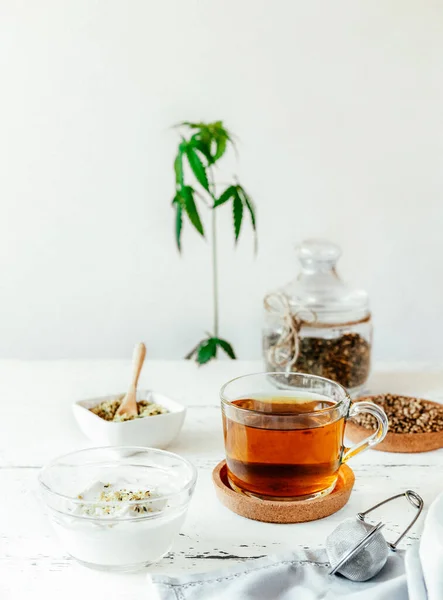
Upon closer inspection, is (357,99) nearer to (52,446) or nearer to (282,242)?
(282,242)

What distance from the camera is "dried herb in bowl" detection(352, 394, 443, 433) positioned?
118 centimetres

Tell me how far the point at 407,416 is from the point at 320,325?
26 centimetres

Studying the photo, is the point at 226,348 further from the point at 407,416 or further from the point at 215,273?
the point at 407,416

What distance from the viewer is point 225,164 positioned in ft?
6.68

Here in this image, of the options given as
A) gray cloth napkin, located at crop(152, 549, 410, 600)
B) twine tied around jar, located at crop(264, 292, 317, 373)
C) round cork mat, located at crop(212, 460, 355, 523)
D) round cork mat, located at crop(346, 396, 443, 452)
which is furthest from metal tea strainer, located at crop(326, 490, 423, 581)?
twine tied around jar, located at crop(264, 292, 317, 373)

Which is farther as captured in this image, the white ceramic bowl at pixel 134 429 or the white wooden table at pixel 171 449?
the white ceramic bowl at pixel 134 429

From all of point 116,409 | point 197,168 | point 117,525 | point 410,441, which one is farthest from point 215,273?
point 117,525

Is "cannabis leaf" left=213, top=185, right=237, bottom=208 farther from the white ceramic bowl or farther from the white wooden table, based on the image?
the white ceramic bowl

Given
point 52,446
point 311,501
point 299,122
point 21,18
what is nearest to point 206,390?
point 52,446

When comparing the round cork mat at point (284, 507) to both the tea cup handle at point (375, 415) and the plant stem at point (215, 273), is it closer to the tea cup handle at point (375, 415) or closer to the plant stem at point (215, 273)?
the tea cup handle at point (375, 415)

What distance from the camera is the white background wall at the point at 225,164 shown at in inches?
77.9

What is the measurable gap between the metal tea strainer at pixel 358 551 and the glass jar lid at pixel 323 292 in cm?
65

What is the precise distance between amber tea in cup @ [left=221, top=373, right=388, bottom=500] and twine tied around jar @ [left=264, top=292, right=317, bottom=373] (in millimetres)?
401

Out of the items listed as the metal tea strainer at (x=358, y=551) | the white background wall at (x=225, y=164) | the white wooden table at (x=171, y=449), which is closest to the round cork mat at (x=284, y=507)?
the white wooden table at (x=171, y=449)
